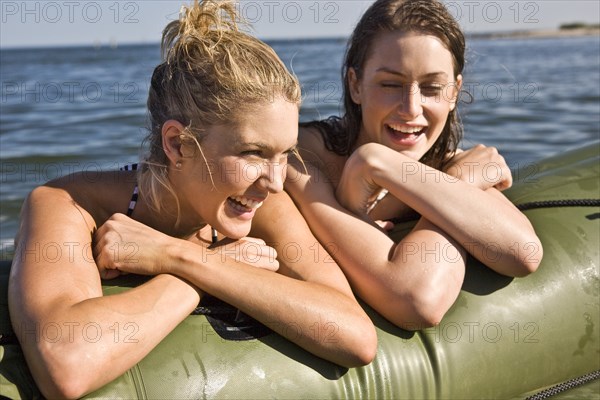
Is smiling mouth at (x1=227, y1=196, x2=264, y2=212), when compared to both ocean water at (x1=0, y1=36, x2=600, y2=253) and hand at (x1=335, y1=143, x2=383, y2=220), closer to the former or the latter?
hand at (x1=335, y1=143, x2=383, y2=220)

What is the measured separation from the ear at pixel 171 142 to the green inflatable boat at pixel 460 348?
1.21 feet

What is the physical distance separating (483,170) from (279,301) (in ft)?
3.10

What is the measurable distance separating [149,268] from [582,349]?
5.00 feet

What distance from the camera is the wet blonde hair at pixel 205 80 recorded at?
7.38 ft

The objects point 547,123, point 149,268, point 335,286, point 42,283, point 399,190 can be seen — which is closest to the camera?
point 42,283

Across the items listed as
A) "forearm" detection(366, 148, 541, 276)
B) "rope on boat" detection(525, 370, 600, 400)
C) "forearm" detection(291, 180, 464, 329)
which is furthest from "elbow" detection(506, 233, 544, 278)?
"rope on boat" detection(525, 370, 600, 400)

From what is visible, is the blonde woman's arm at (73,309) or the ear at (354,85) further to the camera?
the ear at (354,85)

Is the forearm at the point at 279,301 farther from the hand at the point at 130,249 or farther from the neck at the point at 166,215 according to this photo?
the neck at the point at 166,215

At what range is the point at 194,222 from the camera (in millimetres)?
2492

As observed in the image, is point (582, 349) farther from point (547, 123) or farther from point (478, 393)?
point (547, 123)

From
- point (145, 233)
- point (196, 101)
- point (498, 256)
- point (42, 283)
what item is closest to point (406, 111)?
point (498, 256)

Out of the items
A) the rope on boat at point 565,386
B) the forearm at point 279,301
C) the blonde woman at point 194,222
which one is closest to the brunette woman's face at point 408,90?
the blonde woman at point 194,222

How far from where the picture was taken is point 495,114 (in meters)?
9.06

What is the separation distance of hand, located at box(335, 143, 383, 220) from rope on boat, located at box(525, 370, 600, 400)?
0.80 meters
